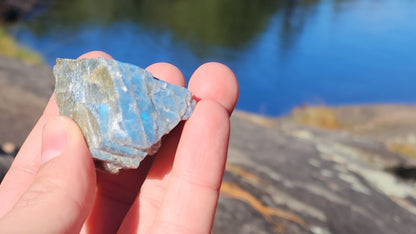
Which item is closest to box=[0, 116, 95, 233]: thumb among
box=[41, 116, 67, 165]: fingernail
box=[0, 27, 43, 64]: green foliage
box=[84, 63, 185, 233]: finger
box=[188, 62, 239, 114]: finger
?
box=[41, 116, 67, 165]: fingernail

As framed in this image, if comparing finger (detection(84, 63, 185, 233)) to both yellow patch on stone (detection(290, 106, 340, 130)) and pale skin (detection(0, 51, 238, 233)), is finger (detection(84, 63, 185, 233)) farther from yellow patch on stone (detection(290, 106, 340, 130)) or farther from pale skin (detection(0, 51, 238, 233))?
yellow patch on stone (detection(290, 106, 340, 130))

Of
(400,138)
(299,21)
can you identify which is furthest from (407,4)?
(400,138)

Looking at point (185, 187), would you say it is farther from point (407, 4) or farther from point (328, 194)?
point (407, 4)

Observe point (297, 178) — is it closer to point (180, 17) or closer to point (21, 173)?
point (21, 173)

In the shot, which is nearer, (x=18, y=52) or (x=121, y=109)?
(x=121, y=109)

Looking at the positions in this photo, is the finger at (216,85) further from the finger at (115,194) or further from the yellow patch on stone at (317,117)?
the yellow patch on stone at (317,117)

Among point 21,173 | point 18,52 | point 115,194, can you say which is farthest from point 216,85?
point 18,52

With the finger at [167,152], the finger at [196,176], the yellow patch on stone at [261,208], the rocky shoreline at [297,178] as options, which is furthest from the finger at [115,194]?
the yellow patch on stone at [261,208]
